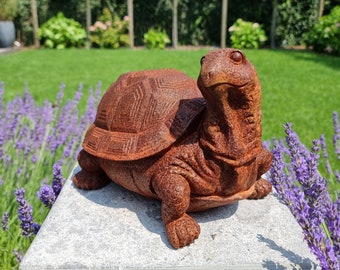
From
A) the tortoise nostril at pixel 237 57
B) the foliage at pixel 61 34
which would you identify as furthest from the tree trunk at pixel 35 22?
the tortoise nostril at pixel 237 57

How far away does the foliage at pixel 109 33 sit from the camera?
12.1m

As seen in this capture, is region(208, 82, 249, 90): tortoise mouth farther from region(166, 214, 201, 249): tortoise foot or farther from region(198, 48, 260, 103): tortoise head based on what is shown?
region(166, 214, 201, 249): tortoise foot

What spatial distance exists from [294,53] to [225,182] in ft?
31.7

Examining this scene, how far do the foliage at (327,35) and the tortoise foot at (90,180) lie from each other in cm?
926

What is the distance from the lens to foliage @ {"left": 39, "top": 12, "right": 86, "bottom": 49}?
11.9m

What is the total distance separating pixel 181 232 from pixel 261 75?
21.3 ft

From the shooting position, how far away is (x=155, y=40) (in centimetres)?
1214

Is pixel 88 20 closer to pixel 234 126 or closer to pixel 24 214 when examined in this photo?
pixel 24 214

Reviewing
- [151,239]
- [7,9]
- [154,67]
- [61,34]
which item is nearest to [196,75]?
[154,67]

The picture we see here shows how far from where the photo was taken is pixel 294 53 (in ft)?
34.2

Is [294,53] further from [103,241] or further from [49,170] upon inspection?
[103,241]

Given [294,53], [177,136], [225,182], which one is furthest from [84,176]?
[294,53]

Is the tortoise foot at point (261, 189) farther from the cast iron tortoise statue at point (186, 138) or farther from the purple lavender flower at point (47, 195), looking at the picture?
the purple lavender flower at point (47, 195)

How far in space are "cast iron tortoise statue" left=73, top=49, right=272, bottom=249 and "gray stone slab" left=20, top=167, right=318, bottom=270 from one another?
0.10m
